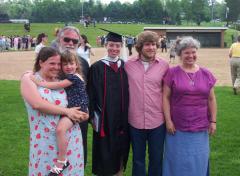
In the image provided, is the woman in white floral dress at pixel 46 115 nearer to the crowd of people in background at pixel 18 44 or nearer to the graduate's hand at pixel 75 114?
the graduate's hand at pixel 75 114

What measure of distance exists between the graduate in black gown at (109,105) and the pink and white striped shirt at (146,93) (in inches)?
3.8

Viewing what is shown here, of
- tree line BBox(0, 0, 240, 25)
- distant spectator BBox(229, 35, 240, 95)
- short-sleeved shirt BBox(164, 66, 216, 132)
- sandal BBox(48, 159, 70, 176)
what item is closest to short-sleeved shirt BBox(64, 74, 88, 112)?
sandal BBox(48, 159, 70, 176)

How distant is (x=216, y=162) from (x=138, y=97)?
7.84 feet

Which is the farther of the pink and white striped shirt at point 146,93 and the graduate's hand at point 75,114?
the pink and white striped shirt at point 146,93

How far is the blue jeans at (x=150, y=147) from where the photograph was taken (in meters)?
4.98

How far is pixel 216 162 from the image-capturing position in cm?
668

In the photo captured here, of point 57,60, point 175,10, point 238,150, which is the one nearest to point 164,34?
point 238,150

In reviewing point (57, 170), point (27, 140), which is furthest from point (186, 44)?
point (27, 140)

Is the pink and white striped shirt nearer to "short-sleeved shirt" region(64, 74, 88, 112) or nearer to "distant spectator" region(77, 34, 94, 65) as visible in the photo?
"distant spectator" region(77, 34, 94, 65)

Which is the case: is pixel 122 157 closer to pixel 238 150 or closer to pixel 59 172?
pixel 59 172

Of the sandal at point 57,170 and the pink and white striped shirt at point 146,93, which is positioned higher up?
the pink and white striped shirt at point 146,93

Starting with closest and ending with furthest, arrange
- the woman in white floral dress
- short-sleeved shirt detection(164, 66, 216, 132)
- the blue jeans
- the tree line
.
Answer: the woman in white floral dress → short-sleeved shirt detection(164, 66, 216, 132) → the blue jeans → the tree line

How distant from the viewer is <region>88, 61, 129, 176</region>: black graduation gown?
4980 mm

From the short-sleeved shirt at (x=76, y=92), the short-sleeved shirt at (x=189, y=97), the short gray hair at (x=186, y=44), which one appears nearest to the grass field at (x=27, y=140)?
the short-sleeved shirt at (x=189, y=97)
